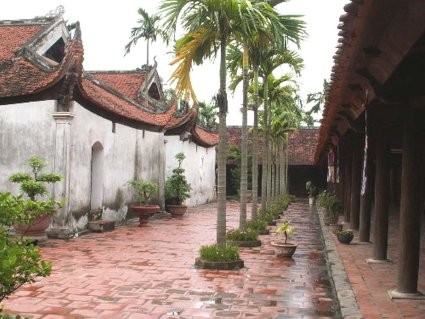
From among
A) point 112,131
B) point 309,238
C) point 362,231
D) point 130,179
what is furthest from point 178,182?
point 362,231

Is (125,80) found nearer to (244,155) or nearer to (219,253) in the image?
(244,155)

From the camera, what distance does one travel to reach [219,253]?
9.59m

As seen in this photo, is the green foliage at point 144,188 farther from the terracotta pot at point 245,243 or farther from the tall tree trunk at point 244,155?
the terracotta pot at point 245,243

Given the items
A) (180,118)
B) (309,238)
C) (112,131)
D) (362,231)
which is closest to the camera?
(362,231)

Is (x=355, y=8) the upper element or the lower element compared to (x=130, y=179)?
upper

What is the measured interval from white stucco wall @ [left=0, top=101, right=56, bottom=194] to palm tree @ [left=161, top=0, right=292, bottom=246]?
15.8ft

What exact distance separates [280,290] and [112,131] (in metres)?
10.2

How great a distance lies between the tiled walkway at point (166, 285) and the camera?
21.8ft

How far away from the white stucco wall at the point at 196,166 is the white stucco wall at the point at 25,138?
949cm

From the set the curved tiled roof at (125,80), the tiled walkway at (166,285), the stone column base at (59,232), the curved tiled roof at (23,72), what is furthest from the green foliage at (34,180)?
the curved tiled roof at (125,80)

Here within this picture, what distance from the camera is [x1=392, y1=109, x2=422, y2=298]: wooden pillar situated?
6.62m

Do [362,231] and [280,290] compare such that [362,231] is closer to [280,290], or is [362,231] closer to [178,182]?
[280,290]

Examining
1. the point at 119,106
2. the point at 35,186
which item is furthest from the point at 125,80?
the point at 35,186

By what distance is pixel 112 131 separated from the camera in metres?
16.9
